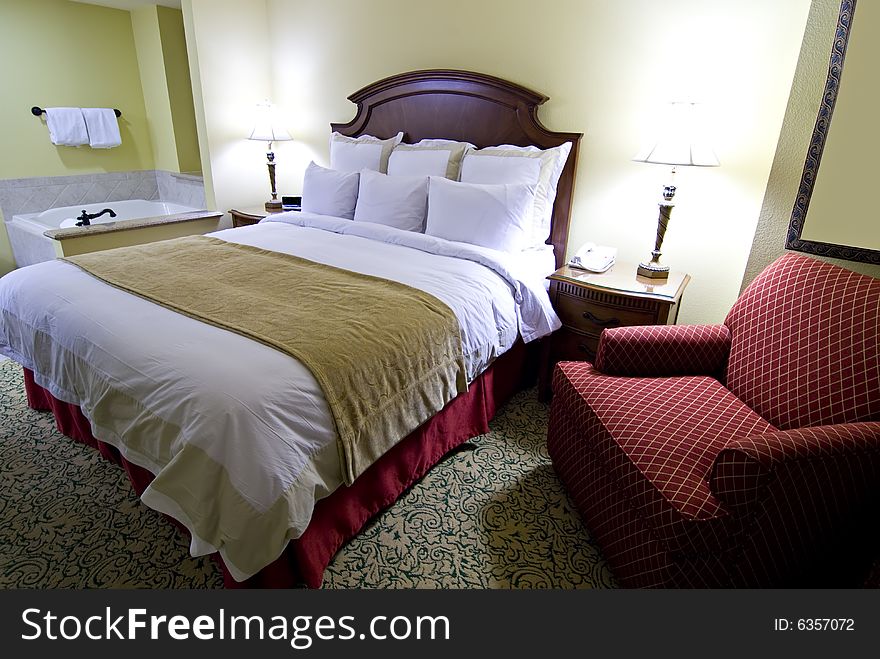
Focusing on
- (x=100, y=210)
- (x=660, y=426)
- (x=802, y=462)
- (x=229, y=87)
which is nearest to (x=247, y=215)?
(x=229, y=87)

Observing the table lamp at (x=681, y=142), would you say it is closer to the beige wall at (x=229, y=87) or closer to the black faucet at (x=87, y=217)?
the beige wall at (x=229, y=87)

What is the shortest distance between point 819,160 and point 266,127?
11.0 ft

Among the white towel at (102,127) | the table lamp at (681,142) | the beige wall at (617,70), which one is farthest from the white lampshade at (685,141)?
the white towel at (102,127)

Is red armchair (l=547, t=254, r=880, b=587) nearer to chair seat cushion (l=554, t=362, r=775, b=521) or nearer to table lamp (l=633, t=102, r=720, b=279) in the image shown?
chair seat cushion (l=554, t=362, r=775, b=521)

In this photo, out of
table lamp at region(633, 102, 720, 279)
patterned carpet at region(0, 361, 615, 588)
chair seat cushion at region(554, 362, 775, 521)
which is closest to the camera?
chair seat cushion at region(554, 362, 775, 521)

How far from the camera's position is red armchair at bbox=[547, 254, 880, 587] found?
120 cm

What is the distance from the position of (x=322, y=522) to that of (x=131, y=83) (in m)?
4.66

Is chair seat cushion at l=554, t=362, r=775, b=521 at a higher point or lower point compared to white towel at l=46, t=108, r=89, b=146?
lower

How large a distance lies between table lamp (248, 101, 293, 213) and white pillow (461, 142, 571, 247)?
1715mm

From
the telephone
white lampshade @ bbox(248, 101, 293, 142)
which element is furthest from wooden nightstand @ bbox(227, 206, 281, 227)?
the telephone

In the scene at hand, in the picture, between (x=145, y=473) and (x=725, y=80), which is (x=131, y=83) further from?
(x=725, y=80)

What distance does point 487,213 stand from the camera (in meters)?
2.38

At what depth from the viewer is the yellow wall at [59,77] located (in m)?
3.76

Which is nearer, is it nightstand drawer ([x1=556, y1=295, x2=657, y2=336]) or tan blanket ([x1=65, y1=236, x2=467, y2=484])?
tan blanket ([x1=65, y1=236, x2=467, y2=484])
